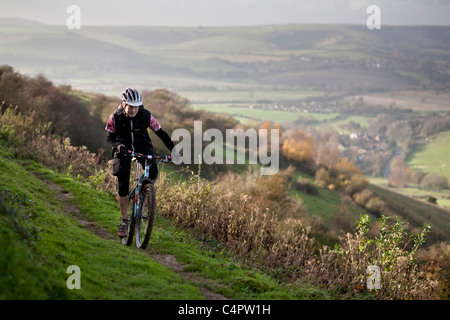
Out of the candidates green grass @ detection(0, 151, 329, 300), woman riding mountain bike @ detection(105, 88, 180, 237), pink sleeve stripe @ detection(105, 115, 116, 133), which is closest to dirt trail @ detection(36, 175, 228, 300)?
green grass @ detection(0, 151, 329, 300)

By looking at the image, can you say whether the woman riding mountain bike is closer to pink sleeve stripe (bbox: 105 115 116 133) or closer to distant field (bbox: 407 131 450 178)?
pink sleeve stripe (bbox: 105 115 116 133)

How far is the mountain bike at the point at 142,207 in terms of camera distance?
8000 millimetres

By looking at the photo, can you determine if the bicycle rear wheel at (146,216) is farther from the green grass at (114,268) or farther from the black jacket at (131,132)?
the black jacket at (131,132)

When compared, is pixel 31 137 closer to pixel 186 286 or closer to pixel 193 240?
pixel 193 240

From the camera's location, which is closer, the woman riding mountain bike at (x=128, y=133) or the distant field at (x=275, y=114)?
the woman riding mountain bike at (x=128, y=133)

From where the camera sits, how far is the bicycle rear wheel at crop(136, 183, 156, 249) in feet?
26.2

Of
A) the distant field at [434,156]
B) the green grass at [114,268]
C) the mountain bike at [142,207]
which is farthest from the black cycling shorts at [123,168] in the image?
the distant field at [434,156]

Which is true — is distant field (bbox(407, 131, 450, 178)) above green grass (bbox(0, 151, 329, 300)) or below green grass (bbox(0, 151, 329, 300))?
below

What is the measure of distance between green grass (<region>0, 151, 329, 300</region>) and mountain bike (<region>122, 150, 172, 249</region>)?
15.7 inches

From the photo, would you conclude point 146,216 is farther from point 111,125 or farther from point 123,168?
point 111,125

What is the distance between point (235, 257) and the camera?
32.0 ft

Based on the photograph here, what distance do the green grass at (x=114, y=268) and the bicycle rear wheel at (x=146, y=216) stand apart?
282mm

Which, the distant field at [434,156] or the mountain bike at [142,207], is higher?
Answer: the mountain bike at [142,207]
